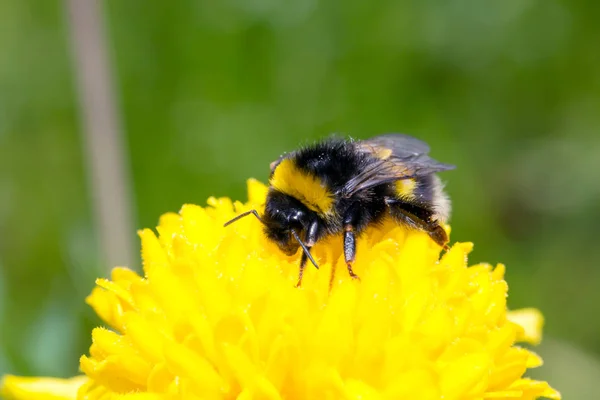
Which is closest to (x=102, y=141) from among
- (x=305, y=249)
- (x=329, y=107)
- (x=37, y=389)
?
(x=37, y=389)

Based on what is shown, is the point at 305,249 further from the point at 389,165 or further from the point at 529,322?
the point at 529,322

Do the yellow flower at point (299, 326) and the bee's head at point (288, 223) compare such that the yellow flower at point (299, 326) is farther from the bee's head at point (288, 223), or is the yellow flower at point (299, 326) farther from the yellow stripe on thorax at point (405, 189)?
the yellow stripe on thorax at point (405, 189)

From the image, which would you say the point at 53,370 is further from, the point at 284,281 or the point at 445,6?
the point at 445,6

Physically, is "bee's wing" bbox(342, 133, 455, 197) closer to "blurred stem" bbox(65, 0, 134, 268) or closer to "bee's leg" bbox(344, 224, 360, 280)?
"bee's leg" bbox(344, 224, 360, 280)

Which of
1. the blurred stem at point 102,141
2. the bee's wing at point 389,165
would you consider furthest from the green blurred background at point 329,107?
the bee's wing at point 389,165

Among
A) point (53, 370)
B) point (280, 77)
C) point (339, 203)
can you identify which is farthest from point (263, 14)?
point (339, 203)

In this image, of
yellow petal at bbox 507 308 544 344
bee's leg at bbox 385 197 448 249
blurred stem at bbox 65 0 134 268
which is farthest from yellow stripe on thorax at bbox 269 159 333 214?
blurred stem at bbox 65 0 134 268
